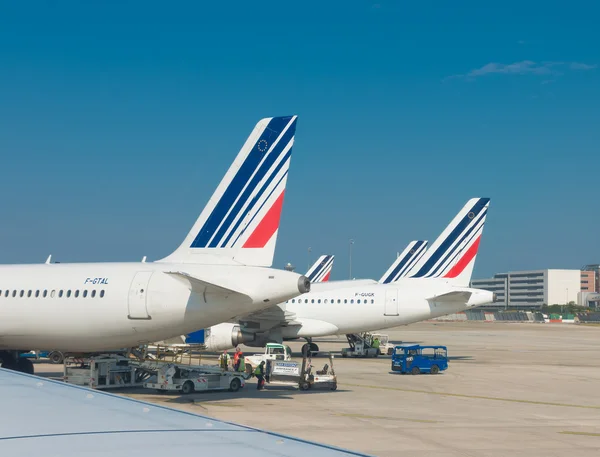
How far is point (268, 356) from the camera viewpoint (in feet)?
111

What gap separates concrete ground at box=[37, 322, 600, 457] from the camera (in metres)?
16.7

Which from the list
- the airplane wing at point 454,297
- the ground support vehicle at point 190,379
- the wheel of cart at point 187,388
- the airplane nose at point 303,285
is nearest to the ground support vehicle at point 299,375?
the ground support vehicle at point 190,379

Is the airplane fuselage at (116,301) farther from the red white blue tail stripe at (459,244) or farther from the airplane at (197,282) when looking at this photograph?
the red white blue tail stripe at (459,244)

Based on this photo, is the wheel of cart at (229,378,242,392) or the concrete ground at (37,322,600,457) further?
the wheel of cart at (229,378,242,392)

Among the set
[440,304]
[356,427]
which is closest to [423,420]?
[356,427]

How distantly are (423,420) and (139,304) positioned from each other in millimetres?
9613

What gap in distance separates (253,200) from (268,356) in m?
12.4

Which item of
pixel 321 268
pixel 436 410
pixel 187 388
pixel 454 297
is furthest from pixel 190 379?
pixel 321 268

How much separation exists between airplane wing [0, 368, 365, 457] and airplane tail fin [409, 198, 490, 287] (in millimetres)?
38292

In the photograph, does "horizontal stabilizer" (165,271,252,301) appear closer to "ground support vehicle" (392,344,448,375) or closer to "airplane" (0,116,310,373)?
"airplane" (0,116,310,373)

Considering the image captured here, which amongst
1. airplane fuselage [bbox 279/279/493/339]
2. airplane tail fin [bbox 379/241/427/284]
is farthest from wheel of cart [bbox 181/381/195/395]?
airplane tail fin [bbox 379/241/427/284]

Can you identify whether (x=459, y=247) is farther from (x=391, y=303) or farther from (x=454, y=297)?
(x=391, y=303)

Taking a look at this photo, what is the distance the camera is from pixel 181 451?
4352mm

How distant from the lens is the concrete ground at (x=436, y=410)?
16734mm
